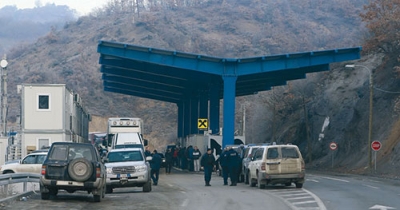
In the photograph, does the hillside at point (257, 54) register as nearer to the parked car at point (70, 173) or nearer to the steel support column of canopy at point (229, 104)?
the steel support column of canopy at point (229, 104)

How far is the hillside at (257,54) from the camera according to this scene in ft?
201

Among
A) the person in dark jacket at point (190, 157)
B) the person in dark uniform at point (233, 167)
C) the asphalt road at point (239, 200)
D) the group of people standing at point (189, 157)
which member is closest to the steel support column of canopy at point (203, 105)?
the group of people standing at point (189, 157)

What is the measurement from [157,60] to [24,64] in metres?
90.5

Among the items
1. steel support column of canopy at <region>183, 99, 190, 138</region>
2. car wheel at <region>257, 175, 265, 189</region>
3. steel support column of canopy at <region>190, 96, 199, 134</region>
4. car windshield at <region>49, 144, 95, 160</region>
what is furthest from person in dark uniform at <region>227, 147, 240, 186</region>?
steel support column of canopy at <region>183, 99, 190, 138</region>

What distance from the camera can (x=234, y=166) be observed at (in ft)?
107

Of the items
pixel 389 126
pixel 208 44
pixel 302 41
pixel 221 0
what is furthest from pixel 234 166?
pixel 221 0

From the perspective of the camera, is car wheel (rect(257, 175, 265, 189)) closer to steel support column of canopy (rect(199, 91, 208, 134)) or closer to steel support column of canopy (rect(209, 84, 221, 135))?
steel support column of canopy (rect(209, 84, 221, 135))

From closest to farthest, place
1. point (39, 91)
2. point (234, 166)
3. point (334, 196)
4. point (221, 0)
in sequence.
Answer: point (334, 196)
point (234, 166)
point (39, 91)
point (221, 0)

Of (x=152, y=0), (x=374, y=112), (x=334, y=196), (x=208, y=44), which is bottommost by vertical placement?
(x=334, y=196)

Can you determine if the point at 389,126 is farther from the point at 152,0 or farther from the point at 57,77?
the point at 152,0

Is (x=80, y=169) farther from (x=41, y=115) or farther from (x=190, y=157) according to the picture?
(x=190, y=157)

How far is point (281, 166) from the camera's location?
28875 mm

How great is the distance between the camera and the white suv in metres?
28.9

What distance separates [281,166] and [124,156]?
249 inches
